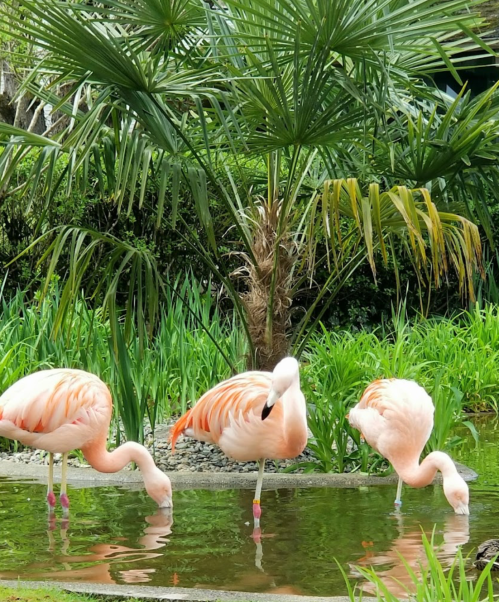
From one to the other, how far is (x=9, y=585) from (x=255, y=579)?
933 millimetres

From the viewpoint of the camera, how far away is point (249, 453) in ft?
16.8

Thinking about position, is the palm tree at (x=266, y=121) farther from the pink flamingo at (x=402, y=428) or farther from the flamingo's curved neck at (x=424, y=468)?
the flamingo's curved neck at (x=424, y=468)

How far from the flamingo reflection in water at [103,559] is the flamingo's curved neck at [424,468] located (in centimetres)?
131

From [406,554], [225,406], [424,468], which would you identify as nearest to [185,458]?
[225,406]

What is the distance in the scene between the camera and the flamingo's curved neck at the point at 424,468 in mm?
4879

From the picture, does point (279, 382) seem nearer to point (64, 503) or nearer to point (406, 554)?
point (406, 554)

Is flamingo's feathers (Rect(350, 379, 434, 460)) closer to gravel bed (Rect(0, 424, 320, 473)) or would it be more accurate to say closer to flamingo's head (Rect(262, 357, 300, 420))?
gravel bed (Rect(0, 424, 320, 473))

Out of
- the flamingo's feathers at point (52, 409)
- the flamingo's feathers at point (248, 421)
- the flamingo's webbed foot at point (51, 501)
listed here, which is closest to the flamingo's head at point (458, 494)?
the flamingo's feathers at point (248, 421)

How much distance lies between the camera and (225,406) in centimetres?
512

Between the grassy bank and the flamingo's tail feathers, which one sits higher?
the grassy bank

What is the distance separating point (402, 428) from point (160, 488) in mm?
1359

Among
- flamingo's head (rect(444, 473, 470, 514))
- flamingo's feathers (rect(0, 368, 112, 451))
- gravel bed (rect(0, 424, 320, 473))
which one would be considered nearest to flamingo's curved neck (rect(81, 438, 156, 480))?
flamingo's feathers (rect(0, 368, 112, 451))

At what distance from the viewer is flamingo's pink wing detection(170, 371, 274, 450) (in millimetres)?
5008

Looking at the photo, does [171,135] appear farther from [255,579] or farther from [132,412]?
[255,579]
